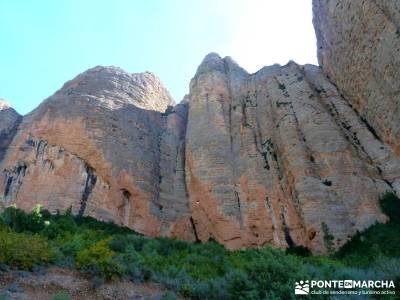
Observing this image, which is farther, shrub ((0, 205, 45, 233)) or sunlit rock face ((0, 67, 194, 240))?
sunlit rock face ((0, 67, 194, 240))

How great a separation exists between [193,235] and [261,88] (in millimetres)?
13361

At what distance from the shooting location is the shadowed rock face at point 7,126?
1255 inches

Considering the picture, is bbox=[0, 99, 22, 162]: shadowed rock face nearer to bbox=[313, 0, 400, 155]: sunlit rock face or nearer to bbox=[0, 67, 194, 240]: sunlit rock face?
bbox=[0, 67, 194, 240]: sunlit rock face

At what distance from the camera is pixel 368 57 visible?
941 inches

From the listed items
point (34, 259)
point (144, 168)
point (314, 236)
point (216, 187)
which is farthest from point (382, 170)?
point (34, 259)

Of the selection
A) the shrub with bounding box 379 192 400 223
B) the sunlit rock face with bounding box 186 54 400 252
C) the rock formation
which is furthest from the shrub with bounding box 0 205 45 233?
the shrub with bounding box 379 192 400 223

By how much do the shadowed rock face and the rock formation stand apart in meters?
0.33

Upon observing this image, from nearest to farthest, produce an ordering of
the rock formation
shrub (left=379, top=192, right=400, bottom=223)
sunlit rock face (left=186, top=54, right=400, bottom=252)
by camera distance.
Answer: shrub (left=379, top=192, right=400, bottom=223) < sunlit rock face (left=186, top=54, right=400, bottom=252) < the rock formation

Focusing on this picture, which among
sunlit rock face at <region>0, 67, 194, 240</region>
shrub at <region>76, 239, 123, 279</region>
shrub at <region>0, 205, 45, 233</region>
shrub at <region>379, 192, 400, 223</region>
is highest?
sunlit rock face at <region>0, 67, 194, 240</region>

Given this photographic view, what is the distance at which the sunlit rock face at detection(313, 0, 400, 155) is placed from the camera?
21.5 metres

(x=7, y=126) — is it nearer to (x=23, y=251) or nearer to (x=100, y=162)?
(x=100, y=162)

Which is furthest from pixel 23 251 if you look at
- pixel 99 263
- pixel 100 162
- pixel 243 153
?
pixel 243 153

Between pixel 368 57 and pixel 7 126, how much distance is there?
25.8 meters

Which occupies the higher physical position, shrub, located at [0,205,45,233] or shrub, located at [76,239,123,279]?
Answer: shrub, located at [0,205,45,233]
